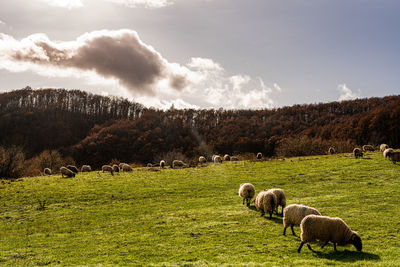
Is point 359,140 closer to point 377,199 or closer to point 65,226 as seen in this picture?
point 377,199

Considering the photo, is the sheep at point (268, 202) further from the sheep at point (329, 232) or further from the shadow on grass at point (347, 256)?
the shadow on grass at point (347, 256)

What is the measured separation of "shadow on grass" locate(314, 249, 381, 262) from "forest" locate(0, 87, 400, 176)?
265 feet

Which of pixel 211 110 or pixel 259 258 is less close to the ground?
pixel 211 110

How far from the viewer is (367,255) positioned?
11.7 meters

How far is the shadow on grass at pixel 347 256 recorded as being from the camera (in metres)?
11.2

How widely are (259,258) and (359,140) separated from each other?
99.1 metres

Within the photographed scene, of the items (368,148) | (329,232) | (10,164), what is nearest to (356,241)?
→ (329,232)

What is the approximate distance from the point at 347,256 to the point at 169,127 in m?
145

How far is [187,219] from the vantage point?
19.6 m

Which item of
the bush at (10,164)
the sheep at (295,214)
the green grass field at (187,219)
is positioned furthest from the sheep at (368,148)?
the bush at (10,164)

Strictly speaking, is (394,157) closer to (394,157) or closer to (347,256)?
(394,157)

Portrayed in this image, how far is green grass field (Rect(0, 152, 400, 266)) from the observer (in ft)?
41.9

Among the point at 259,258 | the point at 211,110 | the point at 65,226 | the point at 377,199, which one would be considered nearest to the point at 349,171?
the point at 377,199

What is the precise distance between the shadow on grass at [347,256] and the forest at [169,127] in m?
80.7
